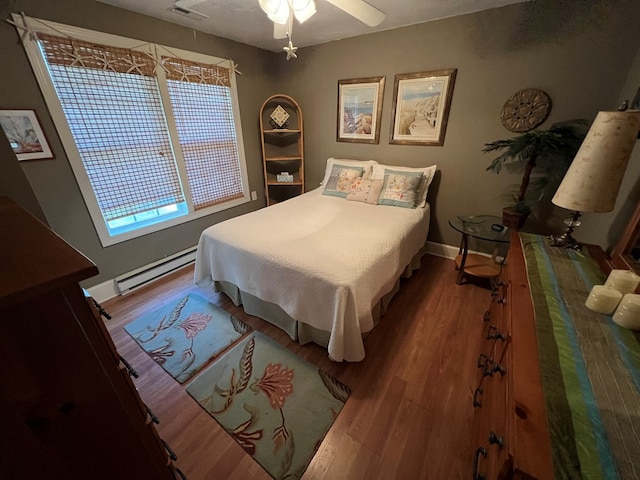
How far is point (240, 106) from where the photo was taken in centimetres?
308

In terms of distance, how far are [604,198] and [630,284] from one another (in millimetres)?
468

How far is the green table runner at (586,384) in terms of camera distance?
497 mm

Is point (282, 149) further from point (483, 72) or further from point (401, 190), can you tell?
point (483, 72)

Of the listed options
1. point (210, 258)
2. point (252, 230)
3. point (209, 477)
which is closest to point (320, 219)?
point (252, 230)

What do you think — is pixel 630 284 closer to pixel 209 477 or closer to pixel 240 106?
pixel 209 477

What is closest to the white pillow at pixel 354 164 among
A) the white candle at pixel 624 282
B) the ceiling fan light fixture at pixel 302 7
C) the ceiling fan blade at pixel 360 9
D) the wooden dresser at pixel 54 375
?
the ceiling fan blade at pixel 360 9

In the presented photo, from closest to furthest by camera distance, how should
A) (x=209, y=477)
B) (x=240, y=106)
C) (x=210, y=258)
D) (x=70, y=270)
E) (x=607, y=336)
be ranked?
(x=70, y=270) → (x=607, y=336) → (x=209, y=477) → (x=210, y=258) → (x=240, y=106)

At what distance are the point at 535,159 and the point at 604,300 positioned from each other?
1726 millimetres

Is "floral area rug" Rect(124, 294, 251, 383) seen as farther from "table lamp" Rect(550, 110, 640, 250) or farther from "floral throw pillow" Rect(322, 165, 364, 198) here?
"table lamp" Rect(550, 110, 640, 250)

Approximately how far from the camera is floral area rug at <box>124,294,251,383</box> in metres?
1.67

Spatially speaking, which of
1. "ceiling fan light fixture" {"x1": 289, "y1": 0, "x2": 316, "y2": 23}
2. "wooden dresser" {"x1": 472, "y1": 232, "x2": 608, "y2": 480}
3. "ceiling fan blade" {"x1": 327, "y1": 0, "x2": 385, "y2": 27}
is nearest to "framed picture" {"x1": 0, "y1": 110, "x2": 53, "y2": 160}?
"ceiling fan light fixture" {"x1": 289, "y1": 0, "x2": 316, "y2": 23}

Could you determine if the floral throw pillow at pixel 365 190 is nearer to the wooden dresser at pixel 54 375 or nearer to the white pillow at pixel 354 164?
the white pillow at pixel 354 164

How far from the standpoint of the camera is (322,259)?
1.56m

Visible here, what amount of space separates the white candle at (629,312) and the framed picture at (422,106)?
7.20 feet
